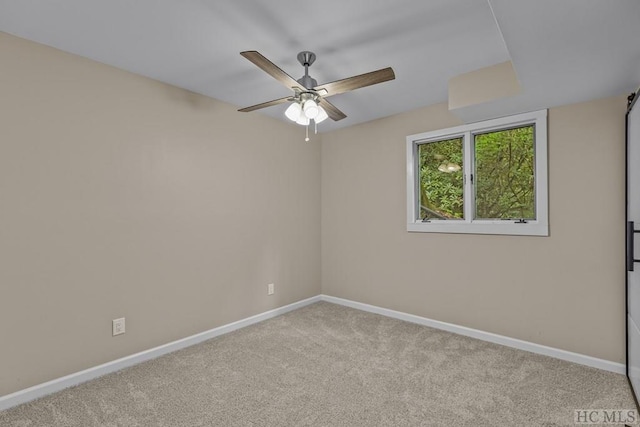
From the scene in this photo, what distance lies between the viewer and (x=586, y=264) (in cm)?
244

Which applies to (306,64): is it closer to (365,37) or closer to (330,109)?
(330,109)

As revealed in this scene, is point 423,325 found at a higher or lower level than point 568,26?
lower

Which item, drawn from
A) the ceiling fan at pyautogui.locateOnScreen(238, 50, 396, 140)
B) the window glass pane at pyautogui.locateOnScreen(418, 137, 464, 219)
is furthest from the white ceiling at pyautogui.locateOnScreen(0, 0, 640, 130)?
the window glass pane at pyautogui.locateOnScreen(418, 137, 464, 219)

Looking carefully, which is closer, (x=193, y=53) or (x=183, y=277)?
(x=193, y=53)

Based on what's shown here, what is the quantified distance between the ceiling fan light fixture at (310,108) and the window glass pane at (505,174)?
72.9 inches

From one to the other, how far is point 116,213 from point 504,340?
3.42m

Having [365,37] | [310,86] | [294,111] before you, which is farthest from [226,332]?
[365,37]

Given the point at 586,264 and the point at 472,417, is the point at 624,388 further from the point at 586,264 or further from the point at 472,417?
the point at 472,417

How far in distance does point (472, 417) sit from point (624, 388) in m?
1.18

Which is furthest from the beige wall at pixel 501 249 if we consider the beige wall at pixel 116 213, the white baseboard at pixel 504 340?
the beige wall at pixel 116 213

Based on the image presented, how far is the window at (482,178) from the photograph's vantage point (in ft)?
8.80

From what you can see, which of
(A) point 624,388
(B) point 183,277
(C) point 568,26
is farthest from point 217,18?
(A) point 624,388

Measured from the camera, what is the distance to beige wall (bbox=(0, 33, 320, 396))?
2021 mm

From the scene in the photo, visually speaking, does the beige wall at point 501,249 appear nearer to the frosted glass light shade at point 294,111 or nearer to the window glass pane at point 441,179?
the window glass pane at point 441,179
